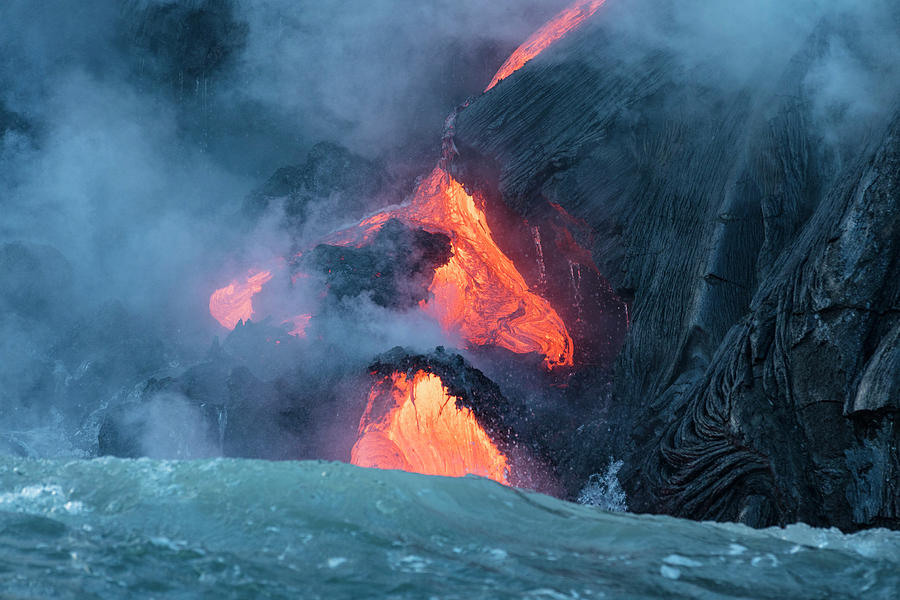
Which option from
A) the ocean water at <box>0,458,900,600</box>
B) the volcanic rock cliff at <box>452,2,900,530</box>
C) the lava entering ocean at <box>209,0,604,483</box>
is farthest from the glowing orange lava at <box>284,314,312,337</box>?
the ocean water at <box>0,458,900,600</box>

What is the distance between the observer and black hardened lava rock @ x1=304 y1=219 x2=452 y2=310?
8.48 meters

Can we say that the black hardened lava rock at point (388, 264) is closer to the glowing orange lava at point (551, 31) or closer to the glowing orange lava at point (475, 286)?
the glowing orange lava at point (475, 286)

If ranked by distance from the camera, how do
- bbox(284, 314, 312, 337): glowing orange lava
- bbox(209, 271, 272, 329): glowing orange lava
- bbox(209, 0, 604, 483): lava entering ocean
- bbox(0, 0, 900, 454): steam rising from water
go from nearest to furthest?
bbox(209, 0, 604, 483): lava entering ocean < bbox(284, 314, 312, 337): glowing orange lava < bbox(209, 271, 272, 329): glowing orange lava < bbox(0, 0, 900, 454): steam rising from water

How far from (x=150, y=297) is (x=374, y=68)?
13.9 ft

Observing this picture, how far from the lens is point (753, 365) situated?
411 cm

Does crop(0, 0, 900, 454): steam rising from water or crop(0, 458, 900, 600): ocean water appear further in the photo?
crop(0, 0, 900, 454): steam rising from water

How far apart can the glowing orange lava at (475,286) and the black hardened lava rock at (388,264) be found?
0.14 metres

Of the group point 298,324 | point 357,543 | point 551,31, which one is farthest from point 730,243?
point 298,324

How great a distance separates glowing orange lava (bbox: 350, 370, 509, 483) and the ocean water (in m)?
3.87

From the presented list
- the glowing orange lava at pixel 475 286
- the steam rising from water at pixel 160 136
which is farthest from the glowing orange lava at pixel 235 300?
the glowing orange lava at pixel 475 286

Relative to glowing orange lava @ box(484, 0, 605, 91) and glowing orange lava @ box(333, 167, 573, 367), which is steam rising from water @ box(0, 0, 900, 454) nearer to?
glowing orange lava @ box(484, 0, 605, 91)

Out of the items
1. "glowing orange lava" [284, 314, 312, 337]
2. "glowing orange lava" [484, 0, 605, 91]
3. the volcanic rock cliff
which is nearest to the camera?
the volcanic rock cliff

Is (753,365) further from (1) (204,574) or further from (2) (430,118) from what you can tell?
(2) (430,118)

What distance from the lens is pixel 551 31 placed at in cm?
799
